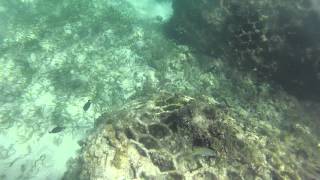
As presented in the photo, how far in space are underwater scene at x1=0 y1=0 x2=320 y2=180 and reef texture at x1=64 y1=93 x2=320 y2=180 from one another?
0.02 metres

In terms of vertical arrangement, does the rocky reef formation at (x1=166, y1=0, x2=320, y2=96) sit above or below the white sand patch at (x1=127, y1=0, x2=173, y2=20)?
below

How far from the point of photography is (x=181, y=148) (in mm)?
5750

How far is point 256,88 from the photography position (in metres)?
9.10

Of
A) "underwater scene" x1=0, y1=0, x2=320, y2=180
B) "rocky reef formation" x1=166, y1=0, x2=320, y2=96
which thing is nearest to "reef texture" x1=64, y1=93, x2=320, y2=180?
"underwater scene" x1=0, y1=0, x2=320, y2=180

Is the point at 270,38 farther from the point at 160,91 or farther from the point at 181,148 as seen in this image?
the point at 181,148

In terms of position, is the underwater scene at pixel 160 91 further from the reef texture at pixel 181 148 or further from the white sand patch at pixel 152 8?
the white sand patch at pixel 152 8

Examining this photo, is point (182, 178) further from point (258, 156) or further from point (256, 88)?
point (256, 88)

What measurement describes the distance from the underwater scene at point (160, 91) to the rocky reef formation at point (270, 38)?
0.03 m

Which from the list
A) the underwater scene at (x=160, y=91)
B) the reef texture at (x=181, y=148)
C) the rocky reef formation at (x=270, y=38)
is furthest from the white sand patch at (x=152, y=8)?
the reef texture at (x=181, y=148)

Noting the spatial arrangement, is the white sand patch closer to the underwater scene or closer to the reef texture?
the underwater scene

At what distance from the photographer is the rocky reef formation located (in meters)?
8.34

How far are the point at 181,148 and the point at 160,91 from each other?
6.96 ft

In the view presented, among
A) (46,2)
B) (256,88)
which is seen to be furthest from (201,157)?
(46,2)

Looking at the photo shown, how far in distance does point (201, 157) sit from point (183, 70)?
14.6 ft
